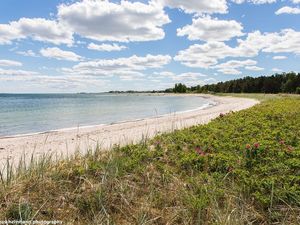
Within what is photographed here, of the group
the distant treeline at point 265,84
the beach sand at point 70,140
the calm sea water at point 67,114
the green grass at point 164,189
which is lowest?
the calm sea water at point 67,114

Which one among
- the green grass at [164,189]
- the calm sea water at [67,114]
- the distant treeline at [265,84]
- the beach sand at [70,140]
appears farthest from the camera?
the distant treeline at [265,84]

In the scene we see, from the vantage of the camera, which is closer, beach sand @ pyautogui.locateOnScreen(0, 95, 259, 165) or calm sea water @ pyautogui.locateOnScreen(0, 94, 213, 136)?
beach sand @ pyautogui.locateOnScreen(0, 95, 259, 165)

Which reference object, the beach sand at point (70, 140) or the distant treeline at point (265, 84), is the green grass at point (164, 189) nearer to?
the beach sand at point (70, 140)

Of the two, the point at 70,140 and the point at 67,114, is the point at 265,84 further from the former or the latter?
the point at 70,140

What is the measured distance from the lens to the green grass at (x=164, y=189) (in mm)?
3793

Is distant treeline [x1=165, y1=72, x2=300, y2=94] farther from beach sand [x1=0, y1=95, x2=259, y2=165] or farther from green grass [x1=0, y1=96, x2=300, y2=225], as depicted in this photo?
green grass [x1=0, y1=96, x2=300, y2=225]

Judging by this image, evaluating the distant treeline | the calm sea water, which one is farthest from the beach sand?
the distant treeline

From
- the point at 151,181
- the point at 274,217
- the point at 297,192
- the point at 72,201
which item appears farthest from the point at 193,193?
the point at 72,201

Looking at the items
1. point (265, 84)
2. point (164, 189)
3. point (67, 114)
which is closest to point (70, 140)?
point (164, 189)

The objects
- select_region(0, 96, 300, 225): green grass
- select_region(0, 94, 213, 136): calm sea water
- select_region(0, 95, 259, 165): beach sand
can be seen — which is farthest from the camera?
select_region(0, 94, 213, 136): calm sea water

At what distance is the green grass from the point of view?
379 centimetres

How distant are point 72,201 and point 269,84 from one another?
104230mm

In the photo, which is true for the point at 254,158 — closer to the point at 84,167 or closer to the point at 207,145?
the point at 207,145

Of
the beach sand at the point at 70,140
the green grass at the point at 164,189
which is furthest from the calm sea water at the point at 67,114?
the green grass at the point at 164,189
